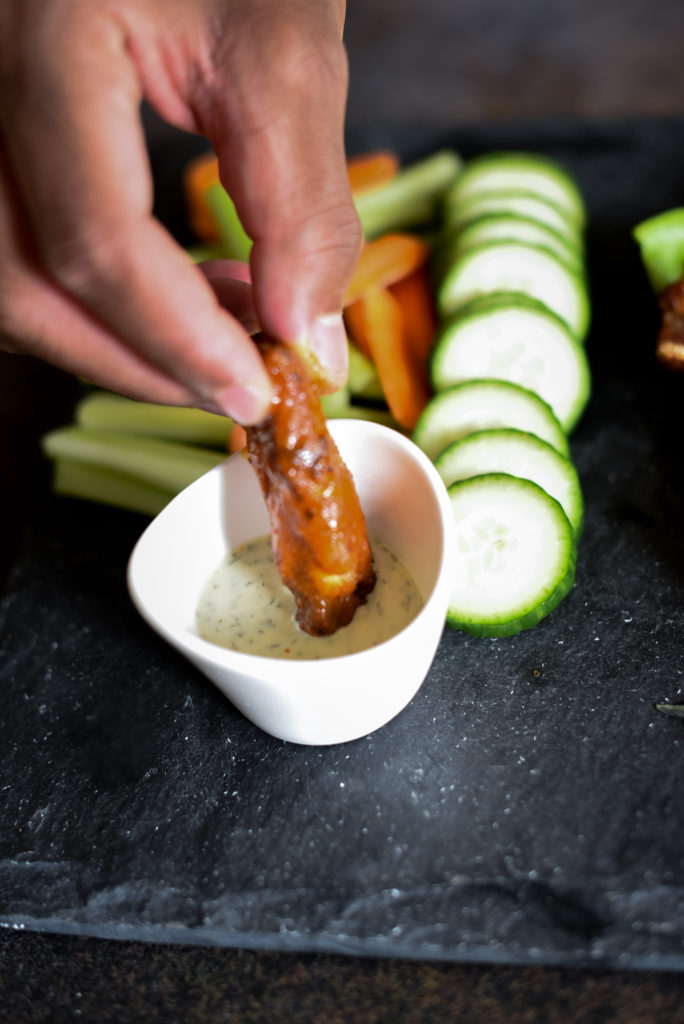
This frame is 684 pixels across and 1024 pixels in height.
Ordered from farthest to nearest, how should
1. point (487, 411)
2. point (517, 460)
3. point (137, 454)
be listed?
point (137, 454), point (487, 411), point (517, 460)

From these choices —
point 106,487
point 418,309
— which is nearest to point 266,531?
point 106,487

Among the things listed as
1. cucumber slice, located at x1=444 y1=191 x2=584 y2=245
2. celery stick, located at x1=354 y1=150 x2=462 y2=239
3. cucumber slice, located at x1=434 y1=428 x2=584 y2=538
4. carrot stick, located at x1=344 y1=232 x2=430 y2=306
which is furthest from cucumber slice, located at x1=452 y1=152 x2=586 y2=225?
cucumber slice, located at x1=434 y1=428 x2=584 y2=538

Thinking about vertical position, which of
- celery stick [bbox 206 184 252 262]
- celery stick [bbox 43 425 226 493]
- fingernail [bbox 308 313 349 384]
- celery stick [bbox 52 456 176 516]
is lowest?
celery stick [bbox 52 456 176 516]

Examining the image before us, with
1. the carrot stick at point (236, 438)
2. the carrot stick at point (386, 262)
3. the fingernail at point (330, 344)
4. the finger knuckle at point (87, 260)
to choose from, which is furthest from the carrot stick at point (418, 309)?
the finger knuckle at point (87, 260)

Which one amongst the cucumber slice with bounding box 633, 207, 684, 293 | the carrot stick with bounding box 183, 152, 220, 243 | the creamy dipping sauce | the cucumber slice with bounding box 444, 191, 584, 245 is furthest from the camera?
the carrot stick with bounding box 183, 152, 220, 243

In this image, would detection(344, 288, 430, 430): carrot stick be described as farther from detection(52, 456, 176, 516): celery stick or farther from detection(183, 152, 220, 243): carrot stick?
detection(183, 152, 220, 243): carrot stick

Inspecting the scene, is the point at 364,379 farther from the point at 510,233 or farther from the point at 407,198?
the point at 407,198

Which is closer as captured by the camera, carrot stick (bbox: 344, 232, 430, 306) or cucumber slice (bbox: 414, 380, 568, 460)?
cucumber slice (bbox: 414, 380, 568, 460)
